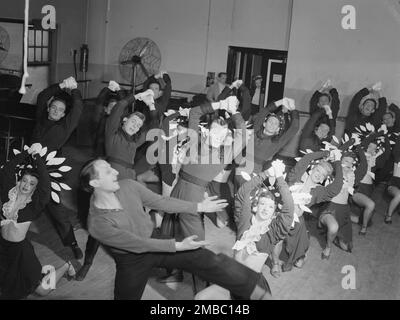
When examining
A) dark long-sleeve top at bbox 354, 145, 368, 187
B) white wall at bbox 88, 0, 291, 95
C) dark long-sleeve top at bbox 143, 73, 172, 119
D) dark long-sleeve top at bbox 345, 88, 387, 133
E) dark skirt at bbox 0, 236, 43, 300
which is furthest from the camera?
white wall at bbox 88, 0, 291, 95

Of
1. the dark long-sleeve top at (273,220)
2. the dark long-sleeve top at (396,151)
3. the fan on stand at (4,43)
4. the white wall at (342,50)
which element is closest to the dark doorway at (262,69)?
the white wall at (342,50)

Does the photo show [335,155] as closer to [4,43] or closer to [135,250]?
[135,250]

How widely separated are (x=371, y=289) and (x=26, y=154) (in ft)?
9.00

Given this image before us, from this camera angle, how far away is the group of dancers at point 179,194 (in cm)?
271

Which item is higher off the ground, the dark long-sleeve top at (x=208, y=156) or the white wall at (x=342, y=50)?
the white wall at (x=342, y=50)

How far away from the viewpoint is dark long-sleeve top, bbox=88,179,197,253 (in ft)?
8.48

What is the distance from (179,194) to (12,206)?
1180 millimetres

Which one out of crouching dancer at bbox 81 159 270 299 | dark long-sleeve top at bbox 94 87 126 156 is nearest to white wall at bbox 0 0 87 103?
dark long-sleeve top at bbox 94 87 126 156

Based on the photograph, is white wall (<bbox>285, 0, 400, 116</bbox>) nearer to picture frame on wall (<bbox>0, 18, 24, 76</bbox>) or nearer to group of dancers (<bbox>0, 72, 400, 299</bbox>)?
group of dancers (<bbox>0, 72, 400, 299</bbox>)

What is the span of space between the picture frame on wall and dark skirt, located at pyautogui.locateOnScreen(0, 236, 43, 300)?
17.8ft

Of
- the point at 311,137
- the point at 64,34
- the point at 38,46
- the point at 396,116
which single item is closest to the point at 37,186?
the point at 311,137

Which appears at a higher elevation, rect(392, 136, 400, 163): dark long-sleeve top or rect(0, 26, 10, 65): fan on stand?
rect(0, 26, 10, 65): fan on stand

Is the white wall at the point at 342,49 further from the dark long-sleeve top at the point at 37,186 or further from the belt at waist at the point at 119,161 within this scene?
the dark long-sleeve top at the point at 37,186

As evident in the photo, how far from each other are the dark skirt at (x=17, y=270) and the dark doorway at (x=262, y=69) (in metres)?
5.35
